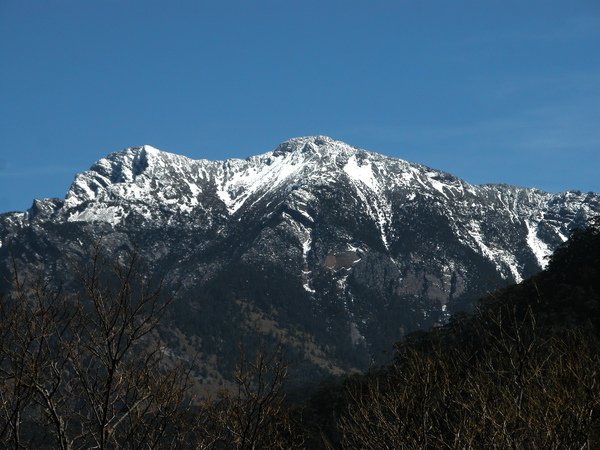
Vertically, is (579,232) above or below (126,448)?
above

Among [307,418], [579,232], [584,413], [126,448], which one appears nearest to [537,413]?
[584,413]

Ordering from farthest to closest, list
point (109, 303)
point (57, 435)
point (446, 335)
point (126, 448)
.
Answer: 1. point (446, 335)
2. point (109, 303)
3. point (126, 448)
4. point (57, 435)

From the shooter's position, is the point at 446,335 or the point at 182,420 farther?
the point at 446,335

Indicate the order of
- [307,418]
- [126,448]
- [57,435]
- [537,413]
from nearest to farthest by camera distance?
[57,435] < [126,448] < [537,413] < [307,418]

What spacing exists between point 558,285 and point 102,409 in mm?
102358

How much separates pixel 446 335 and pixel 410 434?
313 feet

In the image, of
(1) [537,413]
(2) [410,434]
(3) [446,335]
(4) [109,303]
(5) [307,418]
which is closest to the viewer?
(4) [109,303]

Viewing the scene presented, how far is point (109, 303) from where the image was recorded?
59.4ft

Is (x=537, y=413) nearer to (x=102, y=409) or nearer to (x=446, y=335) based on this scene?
(x=102, y=409)

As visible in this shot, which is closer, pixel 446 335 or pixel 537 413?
Result: pixel 537 413

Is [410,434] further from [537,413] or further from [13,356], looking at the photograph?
[13,356]

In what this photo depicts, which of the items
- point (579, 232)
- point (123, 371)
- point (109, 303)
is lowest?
point (123, 371)

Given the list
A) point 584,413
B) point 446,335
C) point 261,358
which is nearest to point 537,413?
point 584,413

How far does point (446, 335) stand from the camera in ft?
386
